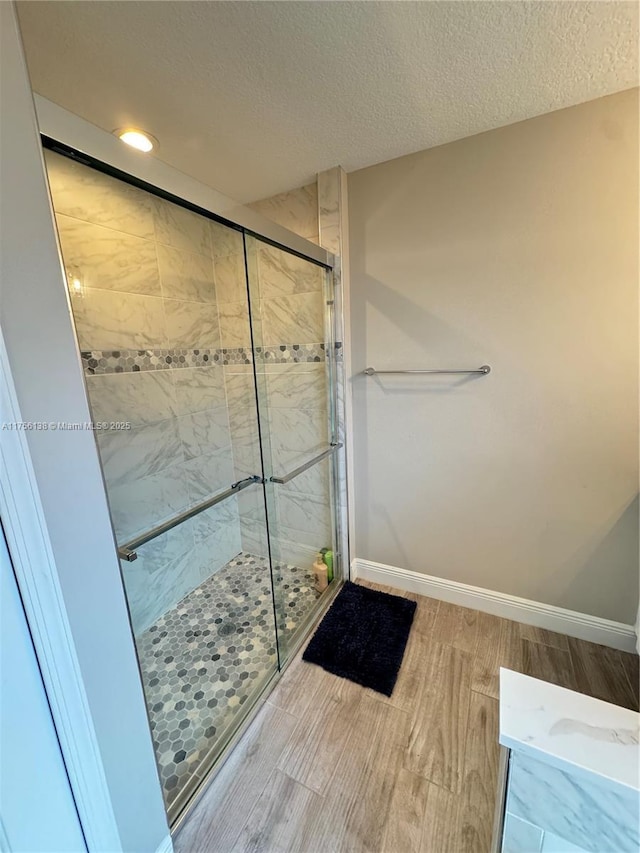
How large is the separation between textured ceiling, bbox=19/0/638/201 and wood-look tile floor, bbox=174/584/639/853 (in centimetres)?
228

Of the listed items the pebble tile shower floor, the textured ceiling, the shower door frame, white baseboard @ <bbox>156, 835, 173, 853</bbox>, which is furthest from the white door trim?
the textured ceiling

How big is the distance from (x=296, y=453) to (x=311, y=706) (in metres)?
1.14

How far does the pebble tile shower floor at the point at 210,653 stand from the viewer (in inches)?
49.4

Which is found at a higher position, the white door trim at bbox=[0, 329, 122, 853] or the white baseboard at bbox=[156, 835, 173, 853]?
the white door trim at bbox=[0, 329, 122, 853]

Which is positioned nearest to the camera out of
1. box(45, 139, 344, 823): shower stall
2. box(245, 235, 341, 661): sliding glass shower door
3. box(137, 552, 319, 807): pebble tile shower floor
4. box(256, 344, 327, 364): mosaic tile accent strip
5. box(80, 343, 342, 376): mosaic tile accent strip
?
box(137, 552, 319, 807): pebble tile shower floor

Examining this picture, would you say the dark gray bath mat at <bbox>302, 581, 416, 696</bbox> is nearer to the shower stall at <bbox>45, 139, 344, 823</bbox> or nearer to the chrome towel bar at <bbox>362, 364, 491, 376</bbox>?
the shower stall at <bbox>45, 139, 344, 823</bbox>

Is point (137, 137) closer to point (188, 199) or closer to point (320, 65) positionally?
point (188, 199)

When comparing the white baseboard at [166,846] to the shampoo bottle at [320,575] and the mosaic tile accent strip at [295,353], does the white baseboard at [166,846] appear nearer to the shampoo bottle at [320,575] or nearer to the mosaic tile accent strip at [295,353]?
the shampoo bottle at [320,575]

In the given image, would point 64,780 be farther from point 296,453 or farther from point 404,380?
point 404,380

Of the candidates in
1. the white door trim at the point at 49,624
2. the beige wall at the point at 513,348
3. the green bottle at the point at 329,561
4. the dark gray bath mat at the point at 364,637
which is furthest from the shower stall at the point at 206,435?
the white door trim at the point at 49,624

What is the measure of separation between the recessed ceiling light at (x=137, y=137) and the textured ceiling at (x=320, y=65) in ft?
0.14

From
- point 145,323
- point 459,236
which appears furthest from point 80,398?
point 459,236

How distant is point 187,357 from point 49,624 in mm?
1536

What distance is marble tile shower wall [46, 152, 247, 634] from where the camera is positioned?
4.86 feet
